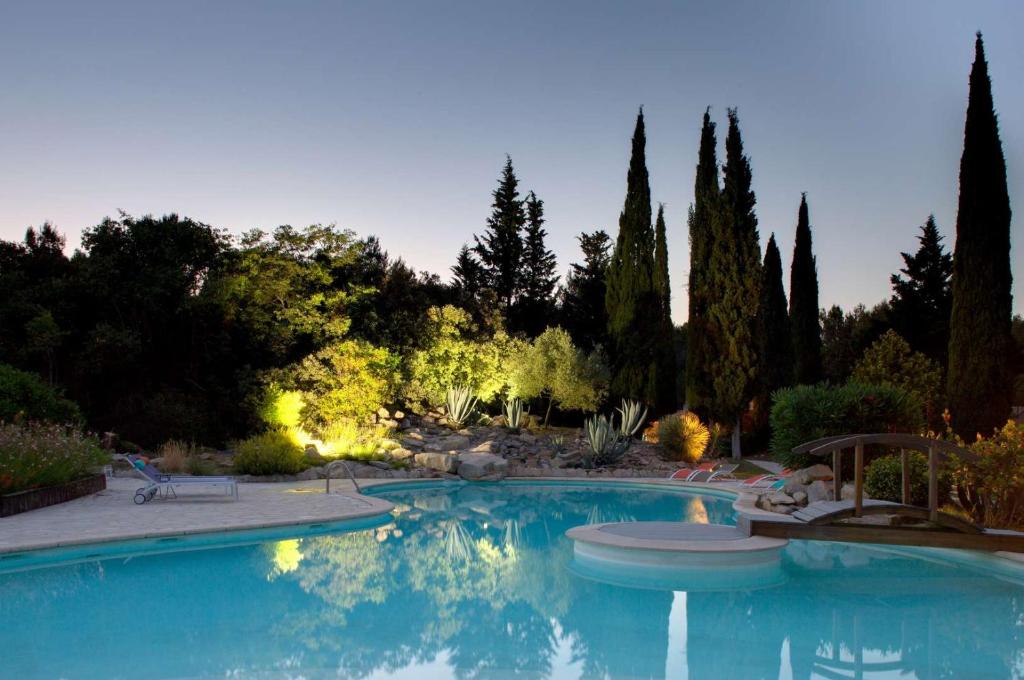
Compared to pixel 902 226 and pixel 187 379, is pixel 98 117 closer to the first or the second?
pixel 187 379

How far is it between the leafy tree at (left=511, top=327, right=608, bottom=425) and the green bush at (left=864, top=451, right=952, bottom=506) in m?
12.0

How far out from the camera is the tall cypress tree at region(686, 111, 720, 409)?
18.3 metres

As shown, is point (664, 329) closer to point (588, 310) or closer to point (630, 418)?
point (630, 418)

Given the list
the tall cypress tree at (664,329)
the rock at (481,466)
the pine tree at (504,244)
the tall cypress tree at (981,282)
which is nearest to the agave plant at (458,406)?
the rock at (481,466)

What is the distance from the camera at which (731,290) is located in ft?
58.8

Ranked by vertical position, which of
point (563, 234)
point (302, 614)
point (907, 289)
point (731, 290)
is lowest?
point (302, 614)

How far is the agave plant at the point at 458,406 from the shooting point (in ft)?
64.8

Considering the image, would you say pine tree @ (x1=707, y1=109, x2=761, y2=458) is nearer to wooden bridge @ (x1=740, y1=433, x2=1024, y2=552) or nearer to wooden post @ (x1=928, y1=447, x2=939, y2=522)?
wooden bridge @ (x1=740, y1=433, x2=1024, y2=552)

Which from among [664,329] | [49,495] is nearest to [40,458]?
[49,495]

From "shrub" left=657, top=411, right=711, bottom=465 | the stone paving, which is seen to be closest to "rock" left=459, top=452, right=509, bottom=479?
the stone paving

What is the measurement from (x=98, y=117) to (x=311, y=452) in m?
7.79

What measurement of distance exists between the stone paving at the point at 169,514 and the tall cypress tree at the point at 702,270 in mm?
9512

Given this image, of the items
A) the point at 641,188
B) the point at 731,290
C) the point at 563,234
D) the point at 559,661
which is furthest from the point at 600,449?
the point at 563,234

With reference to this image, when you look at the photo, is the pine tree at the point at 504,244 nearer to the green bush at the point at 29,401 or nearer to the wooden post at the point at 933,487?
the green bush at the point at 29,401
